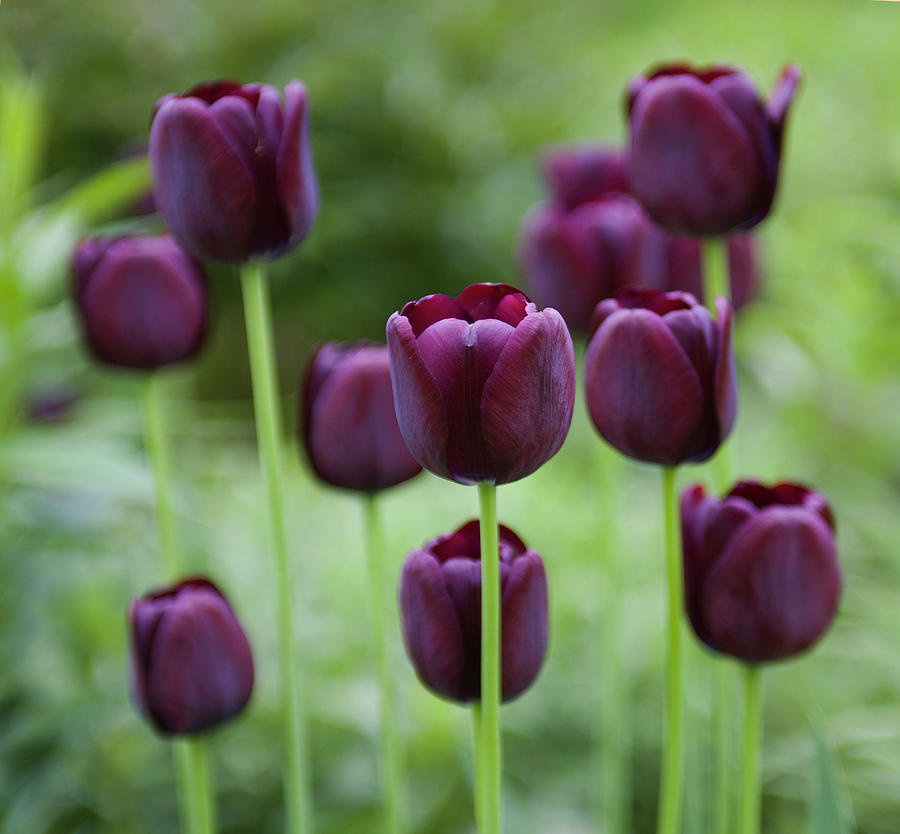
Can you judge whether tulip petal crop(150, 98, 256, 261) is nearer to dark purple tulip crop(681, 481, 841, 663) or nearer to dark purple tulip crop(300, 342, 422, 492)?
dark purple tulip crop(300, 342, 422, 492)

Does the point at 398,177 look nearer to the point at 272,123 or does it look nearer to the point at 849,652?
the point at 849,652

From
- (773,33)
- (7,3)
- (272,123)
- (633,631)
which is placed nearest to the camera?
(272,123)

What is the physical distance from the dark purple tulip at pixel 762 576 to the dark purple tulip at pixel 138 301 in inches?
12.6

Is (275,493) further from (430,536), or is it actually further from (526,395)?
(430,536)

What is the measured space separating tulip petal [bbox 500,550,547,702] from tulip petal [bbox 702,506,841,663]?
77 millimetres

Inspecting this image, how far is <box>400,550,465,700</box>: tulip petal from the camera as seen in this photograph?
1.26 ft

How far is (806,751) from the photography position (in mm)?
900

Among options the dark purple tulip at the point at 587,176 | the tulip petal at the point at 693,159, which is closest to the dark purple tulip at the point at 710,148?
the tulip petal at the point at 693,159

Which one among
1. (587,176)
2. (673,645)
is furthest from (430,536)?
(673,645)

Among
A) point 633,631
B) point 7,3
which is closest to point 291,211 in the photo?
point 633,631

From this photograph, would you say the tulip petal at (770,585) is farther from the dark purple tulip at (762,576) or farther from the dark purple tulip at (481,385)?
the dark purple tulip at (481,385)

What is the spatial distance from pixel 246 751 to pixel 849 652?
1.80 feet

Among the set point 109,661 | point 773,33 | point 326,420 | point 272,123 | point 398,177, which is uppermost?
point 773,33

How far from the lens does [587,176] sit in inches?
28.7
